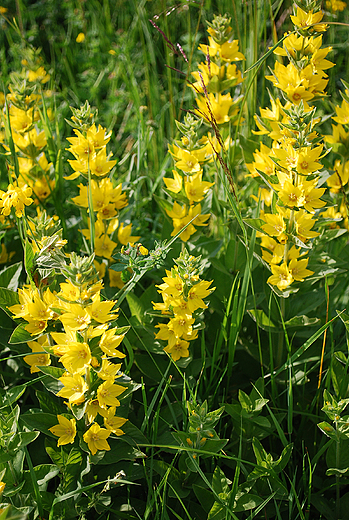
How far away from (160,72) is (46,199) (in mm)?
2547

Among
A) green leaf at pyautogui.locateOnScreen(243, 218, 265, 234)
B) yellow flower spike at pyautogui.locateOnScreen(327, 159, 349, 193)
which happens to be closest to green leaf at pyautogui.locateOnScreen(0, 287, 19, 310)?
green leaf at pyautogui.locateOnScreen(243, 218, 265, 234)

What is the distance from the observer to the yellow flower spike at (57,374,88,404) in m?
1.34

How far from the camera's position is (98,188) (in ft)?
6.47

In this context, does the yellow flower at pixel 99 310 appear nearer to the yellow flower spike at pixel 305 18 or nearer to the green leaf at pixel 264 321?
the green leaf at pixel 264 321

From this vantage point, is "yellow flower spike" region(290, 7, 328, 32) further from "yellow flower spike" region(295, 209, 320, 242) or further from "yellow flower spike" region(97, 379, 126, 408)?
"yellow flower spike" region(97, 379, 126, 408)

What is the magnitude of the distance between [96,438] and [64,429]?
0.12 meters

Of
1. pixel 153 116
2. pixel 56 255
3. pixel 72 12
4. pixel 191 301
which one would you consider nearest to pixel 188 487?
pixel 191 301

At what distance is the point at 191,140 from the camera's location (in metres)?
1.85

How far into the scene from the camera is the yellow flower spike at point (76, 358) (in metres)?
1.31

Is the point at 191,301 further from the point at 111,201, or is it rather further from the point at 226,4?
the point at 226,4

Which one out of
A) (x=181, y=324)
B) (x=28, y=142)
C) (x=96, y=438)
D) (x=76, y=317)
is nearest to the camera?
(x=76, y=317)

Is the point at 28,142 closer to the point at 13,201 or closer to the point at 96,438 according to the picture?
the point at 13,201

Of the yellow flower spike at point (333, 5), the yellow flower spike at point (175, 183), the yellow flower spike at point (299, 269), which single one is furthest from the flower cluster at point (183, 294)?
the yellow flower spike at point (333, 5)

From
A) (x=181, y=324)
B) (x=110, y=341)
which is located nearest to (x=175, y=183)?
(x=181, y=324)
